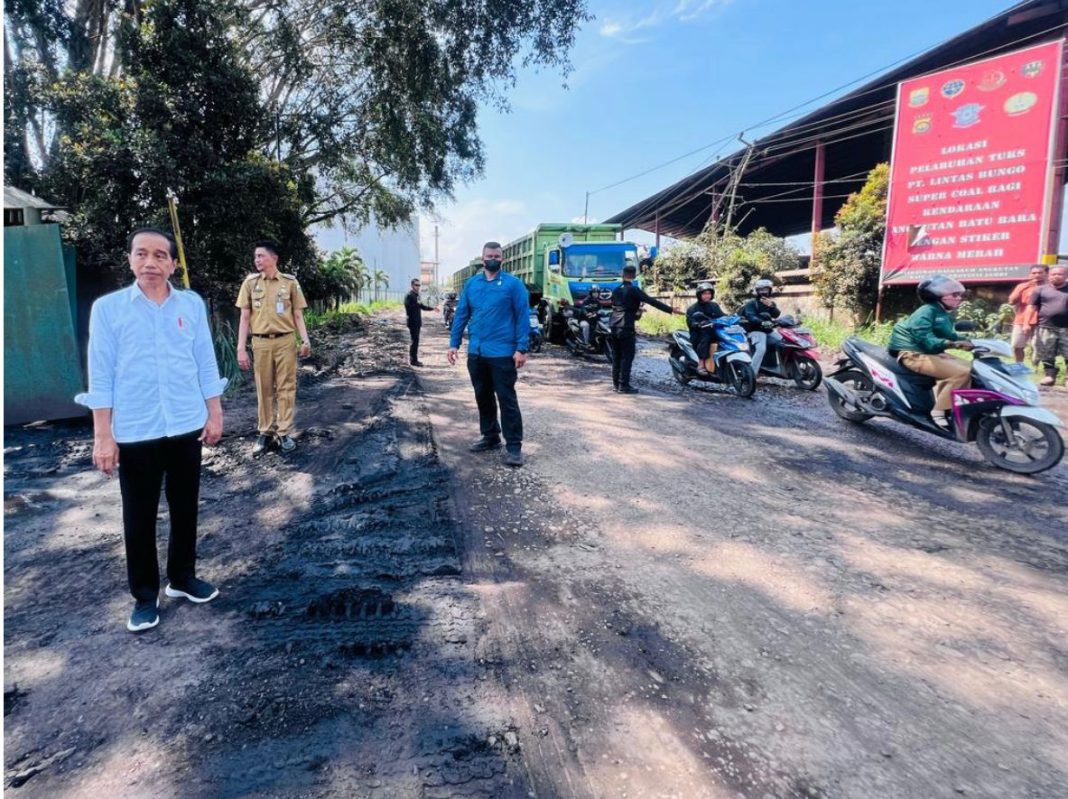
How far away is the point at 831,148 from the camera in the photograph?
1838 centimetres

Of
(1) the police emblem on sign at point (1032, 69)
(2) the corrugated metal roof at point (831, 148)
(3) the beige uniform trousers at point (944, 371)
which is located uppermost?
(2) the corrugated metal roof at point (831, 148)

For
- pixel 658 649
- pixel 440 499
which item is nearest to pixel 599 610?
pixel 658 649

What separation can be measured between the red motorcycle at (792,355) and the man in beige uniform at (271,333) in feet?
20.7

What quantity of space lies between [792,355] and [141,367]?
26.5ft

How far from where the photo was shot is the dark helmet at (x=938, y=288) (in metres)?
4.94

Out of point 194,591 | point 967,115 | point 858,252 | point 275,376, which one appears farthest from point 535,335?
point 194,591

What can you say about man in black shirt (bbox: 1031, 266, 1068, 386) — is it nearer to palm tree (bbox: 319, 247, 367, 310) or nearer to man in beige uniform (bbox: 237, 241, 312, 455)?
man in beige uniform (bbox: 237, 241, 312, 455)

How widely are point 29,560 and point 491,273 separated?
3.64 m

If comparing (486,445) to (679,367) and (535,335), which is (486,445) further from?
(535,335)

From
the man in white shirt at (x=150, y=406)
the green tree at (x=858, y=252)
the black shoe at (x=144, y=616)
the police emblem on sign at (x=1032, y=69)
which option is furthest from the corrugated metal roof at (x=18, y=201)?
the police emblem on sign at (x=1032, y=69)

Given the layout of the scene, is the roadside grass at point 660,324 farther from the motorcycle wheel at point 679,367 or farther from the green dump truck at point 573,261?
the motorcycle wheel at point 679,367

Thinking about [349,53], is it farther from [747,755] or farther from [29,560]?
[747,755]

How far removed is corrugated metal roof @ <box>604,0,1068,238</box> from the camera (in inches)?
476

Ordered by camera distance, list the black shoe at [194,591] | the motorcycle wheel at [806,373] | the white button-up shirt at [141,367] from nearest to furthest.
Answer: the white button-up shirt at [141,367]
the black shoe at [194,591]
the motorcycle wheel at [806,373]
